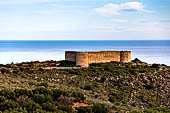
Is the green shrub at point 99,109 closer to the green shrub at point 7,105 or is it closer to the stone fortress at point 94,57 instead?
the green shrub at point 7,105

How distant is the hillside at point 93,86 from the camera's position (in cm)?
1709

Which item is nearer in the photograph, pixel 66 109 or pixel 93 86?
pixel 66 109

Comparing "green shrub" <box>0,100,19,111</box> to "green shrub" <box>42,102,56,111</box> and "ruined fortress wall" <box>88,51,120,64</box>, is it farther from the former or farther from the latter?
"ruined fortress wall" <box>88,51,120,64</box>

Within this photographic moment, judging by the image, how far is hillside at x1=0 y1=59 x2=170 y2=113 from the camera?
1709cm

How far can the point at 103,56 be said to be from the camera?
4191cm

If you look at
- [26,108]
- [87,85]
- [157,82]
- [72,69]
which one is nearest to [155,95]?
[157,82]

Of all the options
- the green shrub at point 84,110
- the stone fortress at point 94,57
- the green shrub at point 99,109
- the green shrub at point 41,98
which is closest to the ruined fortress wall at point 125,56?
the stone fortress at point 94,57

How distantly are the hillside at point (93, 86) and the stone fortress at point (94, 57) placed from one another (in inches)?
33.8

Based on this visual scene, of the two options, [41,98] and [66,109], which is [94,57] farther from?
[66,109]

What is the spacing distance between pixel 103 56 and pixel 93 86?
12.6 metres

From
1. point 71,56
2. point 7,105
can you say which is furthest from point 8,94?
point 71,56

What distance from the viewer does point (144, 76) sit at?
35.5 metres

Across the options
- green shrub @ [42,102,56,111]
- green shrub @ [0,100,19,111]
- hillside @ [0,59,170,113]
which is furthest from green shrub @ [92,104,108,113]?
green shrub @ [0,100,19,111]

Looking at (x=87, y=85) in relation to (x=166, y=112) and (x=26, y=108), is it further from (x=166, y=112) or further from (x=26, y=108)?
(x=26, y=108)
